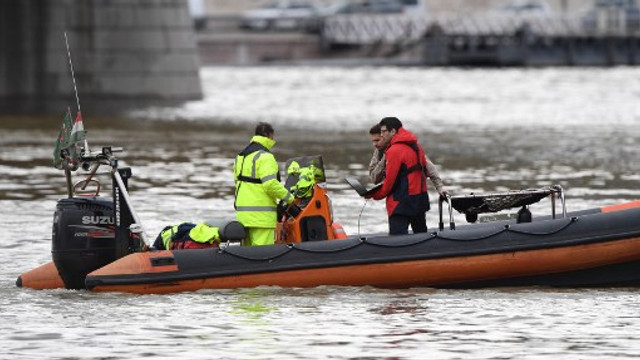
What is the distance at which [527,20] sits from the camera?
107 meters

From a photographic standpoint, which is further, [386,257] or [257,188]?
[257,188]

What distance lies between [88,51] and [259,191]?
35.0 metres

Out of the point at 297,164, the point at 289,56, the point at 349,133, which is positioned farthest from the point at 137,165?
the point at 289,56

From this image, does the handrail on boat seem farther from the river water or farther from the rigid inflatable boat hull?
the river water

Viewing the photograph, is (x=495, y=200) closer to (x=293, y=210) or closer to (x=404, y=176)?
(x=404, y=176)

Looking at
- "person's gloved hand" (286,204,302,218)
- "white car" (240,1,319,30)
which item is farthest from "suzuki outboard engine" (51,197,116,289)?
"white car" (240,1,319,30)

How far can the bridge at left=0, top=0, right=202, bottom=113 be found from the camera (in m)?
52.0

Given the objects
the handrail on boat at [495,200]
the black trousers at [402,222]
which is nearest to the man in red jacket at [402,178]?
the black trousers at [402,222]

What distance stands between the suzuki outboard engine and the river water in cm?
29

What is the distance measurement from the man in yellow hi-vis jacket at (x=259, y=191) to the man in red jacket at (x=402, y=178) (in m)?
Answer: 0.96

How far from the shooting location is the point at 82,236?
57.2ft

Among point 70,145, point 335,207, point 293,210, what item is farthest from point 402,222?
point 335,207

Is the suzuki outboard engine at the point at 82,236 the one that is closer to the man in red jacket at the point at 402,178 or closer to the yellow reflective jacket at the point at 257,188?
the yellow reflective jacket at the point at 257,188

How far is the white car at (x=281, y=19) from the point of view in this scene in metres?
109
